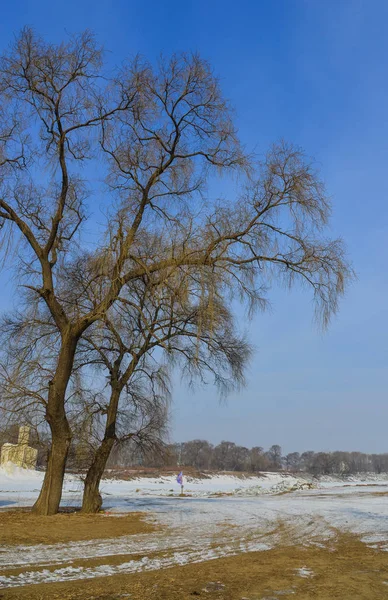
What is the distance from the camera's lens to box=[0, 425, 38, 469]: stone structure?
41.9 feet

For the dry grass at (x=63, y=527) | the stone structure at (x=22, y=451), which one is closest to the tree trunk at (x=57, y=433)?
the dry grass at (x=63, y=527)

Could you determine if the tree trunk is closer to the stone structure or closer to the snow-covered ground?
the stone structure

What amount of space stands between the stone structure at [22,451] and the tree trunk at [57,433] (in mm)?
1068

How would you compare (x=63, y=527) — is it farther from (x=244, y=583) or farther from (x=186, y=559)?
(x=244, y=583)

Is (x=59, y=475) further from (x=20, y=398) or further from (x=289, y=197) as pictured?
(x=289, y=197)

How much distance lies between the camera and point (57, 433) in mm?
12070

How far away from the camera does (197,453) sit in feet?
413

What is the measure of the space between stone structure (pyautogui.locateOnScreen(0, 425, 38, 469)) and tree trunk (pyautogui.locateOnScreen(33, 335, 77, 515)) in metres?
1.07

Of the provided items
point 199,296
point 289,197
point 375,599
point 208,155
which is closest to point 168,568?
point 375,599

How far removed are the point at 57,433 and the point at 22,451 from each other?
1.77 m

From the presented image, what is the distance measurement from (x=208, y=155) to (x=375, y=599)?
10077mm

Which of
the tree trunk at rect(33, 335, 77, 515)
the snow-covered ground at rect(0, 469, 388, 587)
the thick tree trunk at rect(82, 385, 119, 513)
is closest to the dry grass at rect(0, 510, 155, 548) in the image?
the tree trunk at rect(33, 335, 77, 515)

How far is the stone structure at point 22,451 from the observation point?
41.9ft

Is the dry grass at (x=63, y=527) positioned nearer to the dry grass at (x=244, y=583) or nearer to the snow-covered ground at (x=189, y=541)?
the snow-covered ground at (x=189, y=541)
